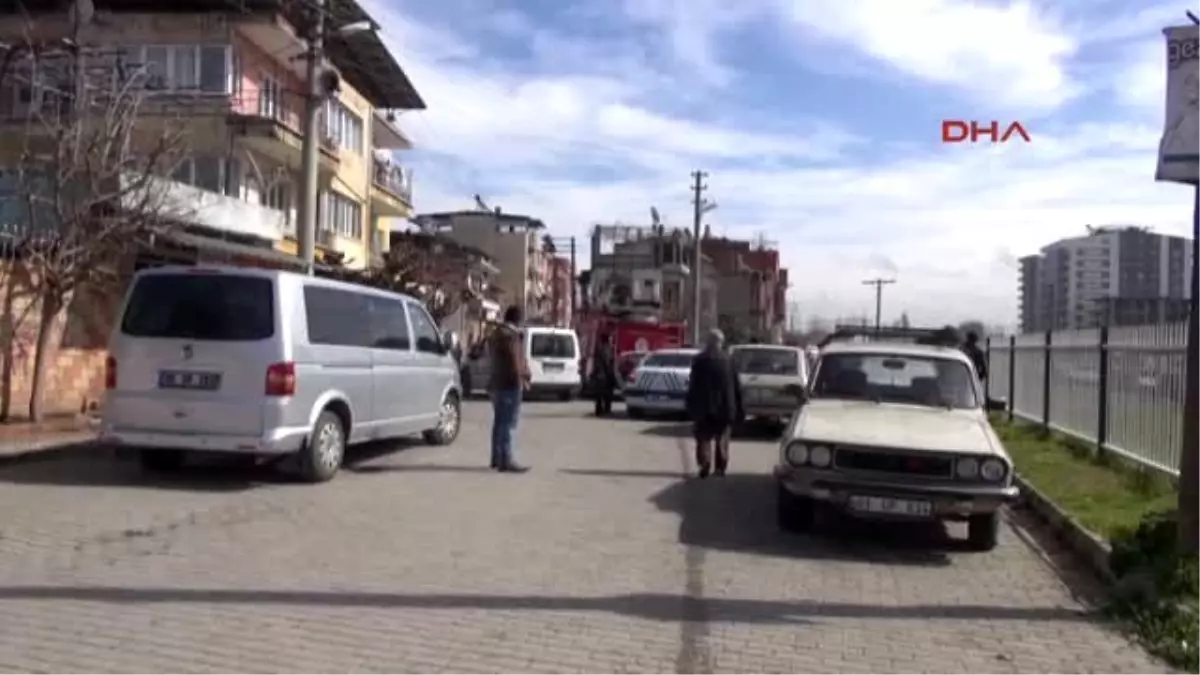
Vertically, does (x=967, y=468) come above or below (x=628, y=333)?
below

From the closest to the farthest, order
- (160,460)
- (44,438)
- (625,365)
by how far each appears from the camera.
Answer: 1. (160,460)
2. (44,438)
3. (625,365)

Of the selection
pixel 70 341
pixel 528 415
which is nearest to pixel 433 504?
pixel 70 341

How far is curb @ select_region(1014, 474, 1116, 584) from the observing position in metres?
9.83

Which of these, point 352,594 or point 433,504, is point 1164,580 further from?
point 433,504

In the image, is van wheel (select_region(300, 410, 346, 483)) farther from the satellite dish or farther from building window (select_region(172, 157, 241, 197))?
building window (select_region(172, 157, 241, 197))

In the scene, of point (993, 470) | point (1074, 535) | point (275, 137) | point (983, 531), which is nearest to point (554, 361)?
point (275, 137)

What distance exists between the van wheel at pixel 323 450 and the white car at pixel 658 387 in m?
11.4

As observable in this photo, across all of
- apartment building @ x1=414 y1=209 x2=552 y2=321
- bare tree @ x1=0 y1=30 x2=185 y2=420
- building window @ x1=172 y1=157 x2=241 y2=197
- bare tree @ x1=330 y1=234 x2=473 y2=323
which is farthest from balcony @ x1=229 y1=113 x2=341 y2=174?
apartment building @ x1=414 y1=209 x2=552 y2=321

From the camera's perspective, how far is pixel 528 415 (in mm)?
26031

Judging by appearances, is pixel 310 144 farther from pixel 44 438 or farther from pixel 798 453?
pixel 798 453

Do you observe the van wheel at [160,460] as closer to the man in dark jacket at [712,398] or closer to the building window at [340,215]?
the man in dark jacket at [712,398]

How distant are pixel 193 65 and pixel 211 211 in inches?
350

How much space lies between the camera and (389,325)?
15.6 meters

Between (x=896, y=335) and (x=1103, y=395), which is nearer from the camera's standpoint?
(x=896, y=335)
